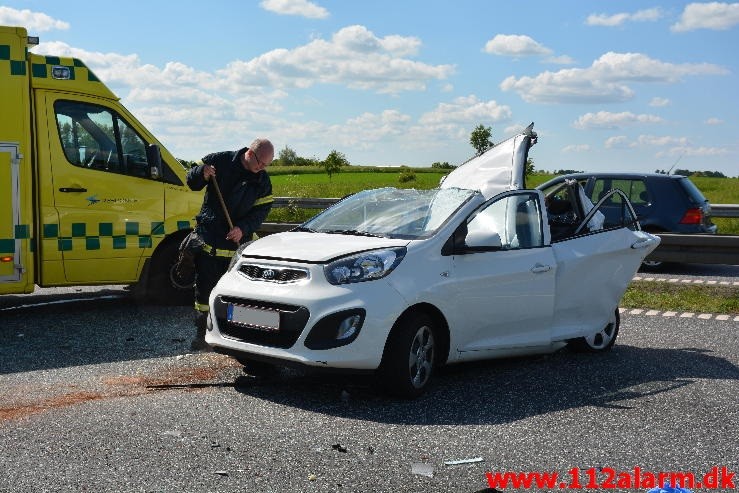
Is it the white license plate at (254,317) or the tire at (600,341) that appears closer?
the white license plate at (254,317)

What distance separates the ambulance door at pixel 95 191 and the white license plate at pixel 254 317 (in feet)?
11.8

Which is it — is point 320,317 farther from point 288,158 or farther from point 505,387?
point 288,158

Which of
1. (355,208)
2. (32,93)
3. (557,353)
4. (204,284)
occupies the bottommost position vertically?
(557,353)

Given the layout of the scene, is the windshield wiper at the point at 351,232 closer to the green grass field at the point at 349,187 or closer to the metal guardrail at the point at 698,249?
the green grass field at the point at 349,187

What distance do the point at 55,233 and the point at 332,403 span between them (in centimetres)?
433

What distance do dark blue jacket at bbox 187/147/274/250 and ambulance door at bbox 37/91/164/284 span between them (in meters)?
2.02

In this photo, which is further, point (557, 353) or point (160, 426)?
point (557, 353)

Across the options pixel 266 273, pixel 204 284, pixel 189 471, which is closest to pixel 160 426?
pixel 189 471

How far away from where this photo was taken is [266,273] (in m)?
6.47

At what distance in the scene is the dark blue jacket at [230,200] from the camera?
7965mm

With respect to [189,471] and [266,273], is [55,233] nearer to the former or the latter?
[266,273]

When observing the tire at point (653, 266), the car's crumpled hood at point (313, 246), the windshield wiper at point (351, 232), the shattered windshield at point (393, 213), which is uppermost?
the shattered windshield at point (393, 213)

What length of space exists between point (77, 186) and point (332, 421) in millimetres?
4793

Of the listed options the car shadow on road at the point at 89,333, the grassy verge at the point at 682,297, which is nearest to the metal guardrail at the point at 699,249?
the grassy verge at the point at 682,297
